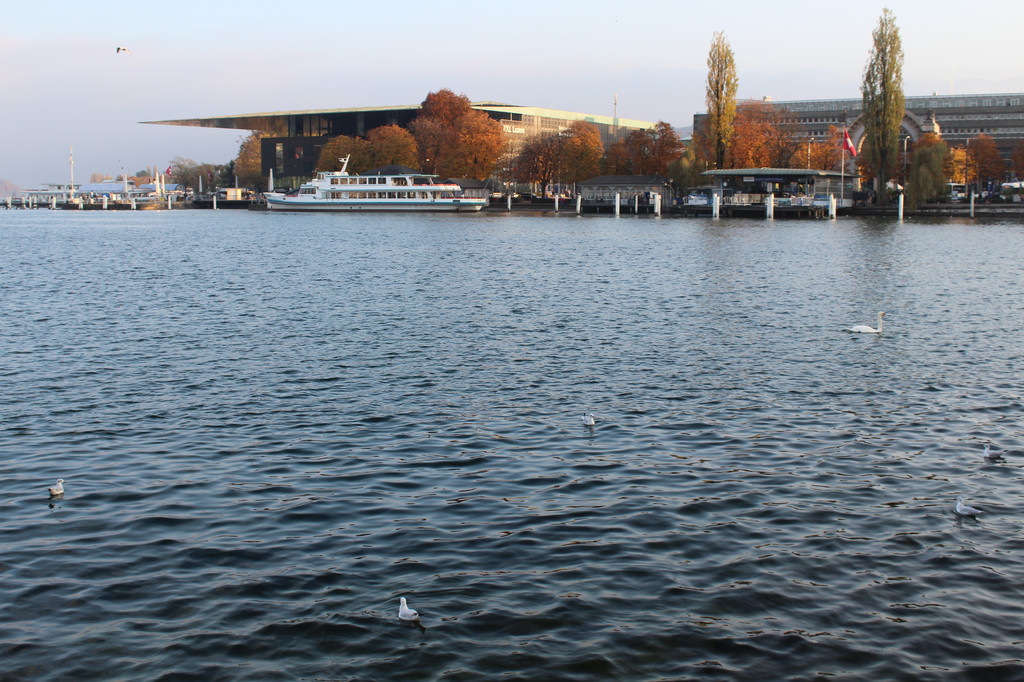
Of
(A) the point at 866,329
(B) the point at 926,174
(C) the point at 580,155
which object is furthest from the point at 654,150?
(A) the point at 866,329

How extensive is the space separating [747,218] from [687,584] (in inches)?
4232

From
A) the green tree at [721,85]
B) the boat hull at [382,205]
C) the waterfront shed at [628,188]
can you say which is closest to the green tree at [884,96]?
the green tree at [721,85]

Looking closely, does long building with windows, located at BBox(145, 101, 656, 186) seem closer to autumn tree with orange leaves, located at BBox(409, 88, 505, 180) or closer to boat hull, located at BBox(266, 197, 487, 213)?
autumn tree with orange leaves, located at BBox(409, 88, 505, 180)

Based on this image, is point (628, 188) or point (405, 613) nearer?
point (405, 613)

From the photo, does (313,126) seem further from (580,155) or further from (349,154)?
(580,155)

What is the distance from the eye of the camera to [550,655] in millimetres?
8617

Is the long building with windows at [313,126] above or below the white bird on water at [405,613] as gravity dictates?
above

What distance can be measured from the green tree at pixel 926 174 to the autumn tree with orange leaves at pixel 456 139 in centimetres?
6341

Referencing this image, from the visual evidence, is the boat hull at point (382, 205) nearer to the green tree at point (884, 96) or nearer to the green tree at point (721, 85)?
the green tree at point (721, 85)

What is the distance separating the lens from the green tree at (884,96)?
99875mm

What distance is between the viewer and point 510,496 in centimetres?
1291

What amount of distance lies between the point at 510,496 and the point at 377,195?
131m

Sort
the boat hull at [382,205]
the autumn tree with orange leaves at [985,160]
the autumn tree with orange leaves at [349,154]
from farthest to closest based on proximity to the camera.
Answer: the autumn tree with orange leaves at [349,154] < the autumn tree with orange leaves at [985,160] < the boat hull at [382,205]

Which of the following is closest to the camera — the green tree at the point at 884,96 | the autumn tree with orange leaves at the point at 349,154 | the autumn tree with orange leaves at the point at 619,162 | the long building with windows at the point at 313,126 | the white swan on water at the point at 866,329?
the white swan on water at the point at 866,329
